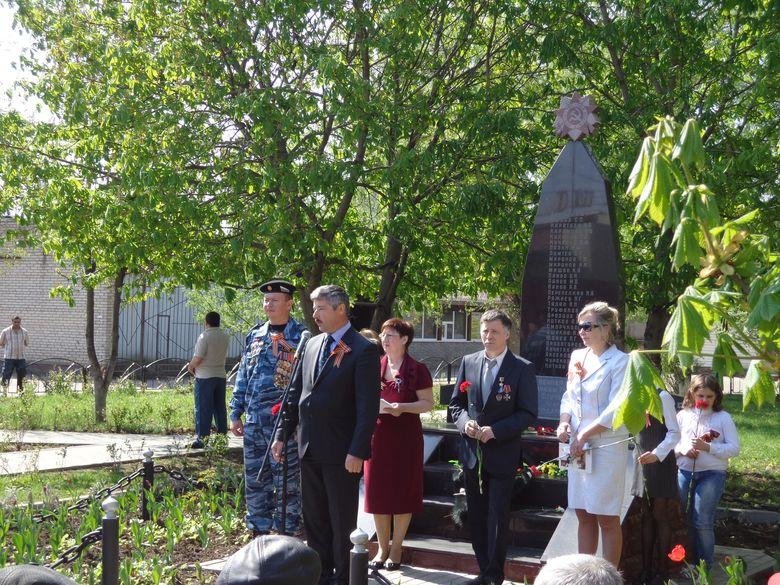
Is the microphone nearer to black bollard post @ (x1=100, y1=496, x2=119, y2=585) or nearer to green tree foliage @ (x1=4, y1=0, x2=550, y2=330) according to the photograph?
black bollard post @ (x1=100, y1=496, x2=119, y2=585)

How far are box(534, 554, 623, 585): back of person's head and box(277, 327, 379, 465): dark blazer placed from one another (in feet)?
13.4

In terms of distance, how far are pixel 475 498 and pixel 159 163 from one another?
6375 mm

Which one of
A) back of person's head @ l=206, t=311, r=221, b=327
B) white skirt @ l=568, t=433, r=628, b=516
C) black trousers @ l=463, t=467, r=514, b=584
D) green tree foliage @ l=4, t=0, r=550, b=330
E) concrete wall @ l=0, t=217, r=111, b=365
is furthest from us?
concrete wall @ l=0, t=217, r=111, b=365

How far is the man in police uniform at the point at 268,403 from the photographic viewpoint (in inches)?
296

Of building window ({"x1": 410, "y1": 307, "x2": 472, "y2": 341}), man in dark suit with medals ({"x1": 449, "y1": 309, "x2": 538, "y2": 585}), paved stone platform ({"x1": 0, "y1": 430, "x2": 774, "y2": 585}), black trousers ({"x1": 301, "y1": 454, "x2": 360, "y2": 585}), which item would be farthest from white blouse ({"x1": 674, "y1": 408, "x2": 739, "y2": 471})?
building window ({"x1": 410, "y1": 307, "x2": 472, "y2": 341})

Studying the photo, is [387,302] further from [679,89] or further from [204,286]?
[679,89]

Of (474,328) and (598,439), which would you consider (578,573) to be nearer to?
(598,439)

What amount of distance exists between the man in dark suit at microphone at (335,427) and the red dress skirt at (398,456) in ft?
2.18

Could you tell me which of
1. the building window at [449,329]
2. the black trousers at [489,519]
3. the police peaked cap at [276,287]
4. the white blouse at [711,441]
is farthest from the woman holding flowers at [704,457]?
the building window at [449,329]

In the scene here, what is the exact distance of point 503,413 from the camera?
6.92 m

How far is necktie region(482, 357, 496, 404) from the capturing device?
699 centimetres

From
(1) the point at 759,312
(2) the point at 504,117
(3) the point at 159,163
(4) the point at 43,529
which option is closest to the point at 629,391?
(1) the point at 759,312

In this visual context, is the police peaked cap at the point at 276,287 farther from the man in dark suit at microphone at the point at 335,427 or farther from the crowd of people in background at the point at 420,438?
the man in dark suit at microphone at the point at 335,427

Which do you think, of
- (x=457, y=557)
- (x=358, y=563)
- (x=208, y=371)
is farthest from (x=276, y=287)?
(x=208, y=371)
